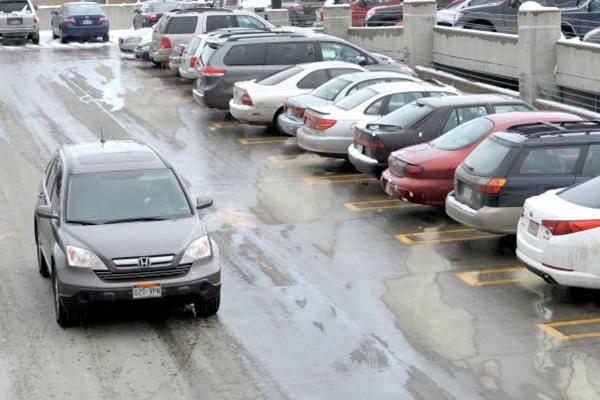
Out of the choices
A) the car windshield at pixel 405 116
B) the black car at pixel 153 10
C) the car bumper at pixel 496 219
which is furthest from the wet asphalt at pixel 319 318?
the black car at pixel 153 10

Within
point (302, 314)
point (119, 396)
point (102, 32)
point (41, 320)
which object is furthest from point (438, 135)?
point (102, 32)

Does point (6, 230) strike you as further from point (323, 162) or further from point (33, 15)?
point (33, 15)

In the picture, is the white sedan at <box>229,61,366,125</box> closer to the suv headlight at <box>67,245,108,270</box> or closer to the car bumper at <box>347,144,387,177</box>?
the car bumper at <box>347,144,387,177</box>

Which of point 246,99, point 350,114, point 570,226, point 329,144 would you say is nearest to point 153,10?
point 246,99

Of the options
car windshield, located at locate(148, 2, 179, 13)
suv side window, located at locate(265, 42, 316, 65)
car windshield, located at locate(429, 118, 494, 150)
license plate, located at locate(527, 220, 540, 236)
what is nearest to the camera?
license plate, located at locate(527, 220, 540, 236)

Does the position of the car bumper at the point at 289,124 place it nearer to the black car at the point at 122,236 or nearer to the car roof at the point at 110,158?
the car roof at the point at 110,158

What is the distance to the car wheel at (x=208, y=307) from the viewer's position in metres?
12.7

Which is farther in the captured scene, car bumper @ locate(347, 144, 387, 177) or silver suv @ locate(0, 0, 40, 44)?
silver suv @ locate(0, 0, 40, 44)

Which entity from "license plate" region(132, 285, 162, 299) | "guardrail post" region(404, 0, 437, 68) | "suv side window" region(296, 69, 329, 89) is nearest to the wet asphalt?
"license plate" region(132, 285, 162, 299)

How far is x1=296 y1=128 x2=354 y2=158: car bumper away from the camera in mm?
20781

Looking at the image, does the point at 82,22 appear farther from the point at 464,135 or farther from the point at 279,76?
the point at 464,135

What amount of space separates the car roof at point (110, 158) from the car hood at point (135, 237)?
0.98 m

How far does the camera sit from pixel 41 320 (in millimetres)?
12930

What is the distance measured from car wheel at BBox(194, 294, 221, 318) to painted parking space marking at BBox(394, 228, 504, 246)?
4.16 m
